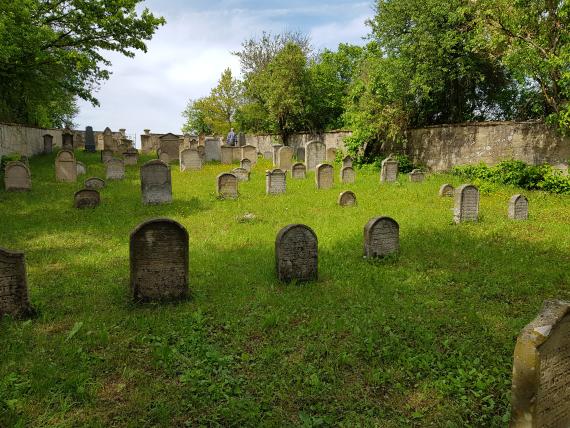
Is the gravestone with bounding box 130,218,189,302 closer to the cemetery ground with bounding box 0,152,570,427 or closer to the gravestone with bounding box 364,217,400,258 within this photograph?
the cemetery ground with bounding box 0,152,570,427

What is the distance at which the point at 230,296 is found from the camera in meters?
6.16

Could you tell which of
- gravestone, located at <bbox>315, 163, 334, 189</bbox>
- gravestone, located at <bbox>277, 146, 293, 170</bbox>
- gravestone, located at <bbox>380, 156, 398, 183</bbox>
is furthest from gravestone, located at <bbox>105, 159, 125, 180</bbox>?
gravestone, located at <bbox>380, 156, 398, 183</bbox>

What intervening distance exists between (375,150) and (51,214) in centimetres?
1800

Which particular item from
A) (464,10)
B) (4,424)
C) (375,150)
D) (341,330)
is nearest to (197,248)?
(341,330)

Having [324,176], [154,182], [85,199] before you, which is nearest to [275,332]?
[154,182]

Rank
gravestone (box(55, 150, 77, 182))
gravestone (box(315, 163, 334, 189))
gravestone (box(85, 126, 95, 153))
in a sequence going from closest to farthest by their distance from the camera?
gravestone (box(315, 163, 334, 189)), gravestone (box(55, 150, 77, 182)), gravestone (box(85, 126, 95, 153))

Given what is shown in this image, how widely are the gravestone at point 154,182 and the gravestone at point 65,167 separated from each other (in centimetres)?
633

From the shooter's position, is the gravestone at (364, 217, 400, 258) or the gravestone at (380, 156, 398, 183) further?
the gravestone at (380, 156, 398, 183)

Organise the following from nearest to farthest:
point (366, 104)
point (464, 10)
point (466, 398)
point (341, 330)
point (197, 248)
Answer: point (466, 398)
point (341, 330)
point (197, 248)
point (464, 10)
point (366, 104)

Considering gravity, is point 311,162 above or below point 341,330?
above

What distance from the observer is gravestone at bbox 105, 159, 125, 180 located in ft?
59.7

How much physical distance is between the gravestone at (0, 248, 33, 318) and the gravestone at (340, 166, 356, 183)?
1431cm

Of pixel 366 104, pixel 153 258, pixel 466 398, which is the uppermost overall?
pixel 366 104

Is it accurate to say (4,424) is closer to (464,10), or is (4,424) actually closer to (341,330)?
(341,330)
